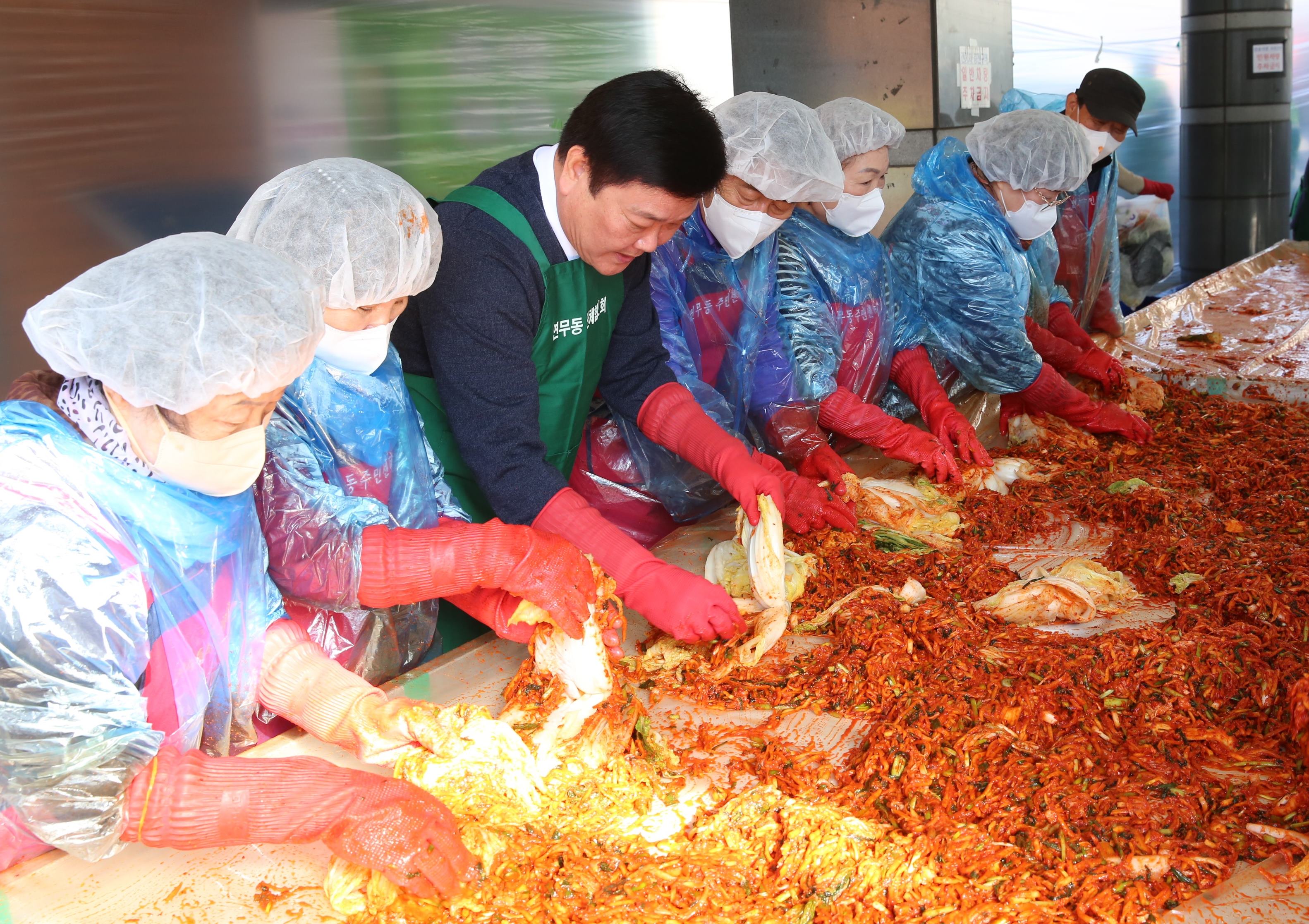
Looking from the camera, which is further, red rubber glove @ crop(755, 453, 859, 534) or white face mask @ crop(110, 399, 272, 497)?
red rubber glove @ crop(755, 453, 859, 534)

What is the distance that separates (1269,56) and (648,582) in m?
9.53

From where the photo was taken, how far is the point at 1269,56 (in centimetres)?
909

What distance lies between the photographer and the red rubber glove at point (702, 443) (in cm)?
277

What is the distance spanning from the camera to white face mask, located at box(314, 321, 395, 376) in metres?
2.10

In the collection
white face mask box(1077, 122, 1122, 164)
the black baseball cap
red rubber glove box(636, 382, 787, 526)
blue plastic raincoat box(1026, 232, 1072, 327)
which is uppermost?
the black baseball cap

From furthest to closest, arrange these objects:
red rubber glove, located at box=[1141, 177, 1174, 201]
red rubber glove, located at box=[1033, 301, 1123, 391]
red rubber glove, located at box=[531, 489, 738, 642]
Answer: red rubber glove, located at box=[1141, 177, 1174, 201], red rubber glove, located at box=[1033, 301, 1123, 391], red rubber glove, located at box=[531, 489, 738, 642]

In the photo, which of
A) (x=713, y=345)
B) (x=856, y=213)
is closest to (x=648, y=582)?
(x=713, y=345)

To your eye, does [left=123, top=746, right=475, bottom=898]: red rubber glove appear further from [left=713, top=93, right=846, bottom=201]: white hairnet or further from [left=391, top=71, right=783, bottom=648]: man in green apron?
[left=713, top=93, right=846, bottom=201]: white hairnet

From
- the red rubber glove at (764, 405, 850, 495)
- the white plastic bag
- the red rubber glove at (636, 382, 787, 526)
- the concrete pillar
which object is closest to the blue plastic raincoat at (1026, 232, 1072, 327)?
the red rubber glove at (764, 405, 850, 495)

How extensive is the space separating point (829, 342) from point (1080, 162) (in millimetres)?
1377

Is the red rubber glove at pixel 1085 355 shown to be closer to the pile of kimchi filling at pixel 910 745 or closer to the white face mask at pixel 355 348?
the pile of kimchi filling at pixel 910 745

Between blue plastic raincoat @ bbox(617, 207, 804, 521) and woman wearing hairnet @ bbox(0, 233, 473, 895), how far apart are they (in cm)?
162

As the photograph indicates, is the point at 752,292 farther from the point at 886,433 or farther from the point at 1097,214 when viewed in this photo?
the point at 1097,214

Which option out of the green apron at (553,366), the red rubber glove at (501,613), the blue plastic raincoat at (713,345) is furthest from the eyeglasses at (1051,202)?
the red rubber glove at (501,613)
